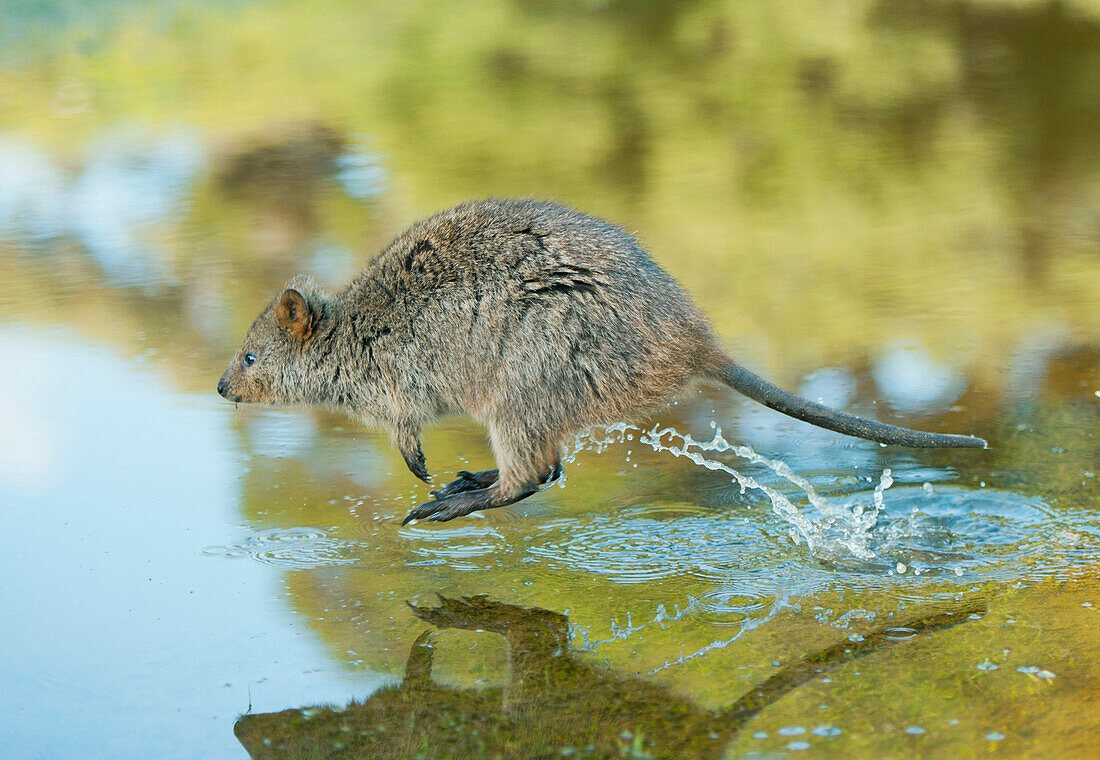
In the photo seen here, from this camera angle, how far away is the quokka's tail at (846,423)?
14.4 feet

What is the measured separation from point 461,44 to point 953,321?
10.7 meters

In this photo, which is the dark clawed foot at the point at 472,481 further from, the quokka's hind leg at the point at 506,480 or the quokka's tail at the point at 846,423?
the quokka's tail at the point at 846,423

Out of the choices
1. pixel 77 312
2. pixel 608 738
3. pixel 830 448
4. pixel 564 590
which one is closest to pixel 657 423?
pixel 830 448

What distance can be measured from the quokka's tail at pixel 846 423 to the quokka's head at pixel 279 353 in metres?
1.89

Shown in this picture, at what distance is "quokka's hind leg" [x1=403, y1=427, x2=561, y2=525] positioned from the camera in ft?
15.5

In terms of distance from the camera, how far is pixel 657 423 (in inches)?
226

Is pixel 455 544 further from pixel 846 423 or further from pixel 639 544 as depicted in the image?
pixel 846 423

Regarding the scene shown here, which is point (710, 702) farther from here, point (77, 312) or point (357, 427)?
point (77, 312)

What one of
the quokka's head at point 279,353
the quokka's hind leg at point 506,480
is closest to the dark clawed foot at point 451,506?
the quokka's hind leg at point 506,480

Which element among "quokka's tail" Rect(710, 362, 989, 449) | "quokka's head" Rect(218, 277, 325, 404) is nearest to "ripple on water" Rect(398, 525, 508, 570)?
"quokka's head" Rect(218, 277, 325, 404)

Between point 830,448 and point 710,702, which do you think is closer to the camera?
point 710,702

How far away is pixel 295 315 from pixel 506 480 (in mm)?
1209

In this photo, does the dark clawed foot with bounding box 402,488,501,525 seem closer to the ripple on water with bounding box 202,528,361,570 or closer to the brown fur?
the brown fur

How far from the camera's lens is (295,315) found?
17.1ft
